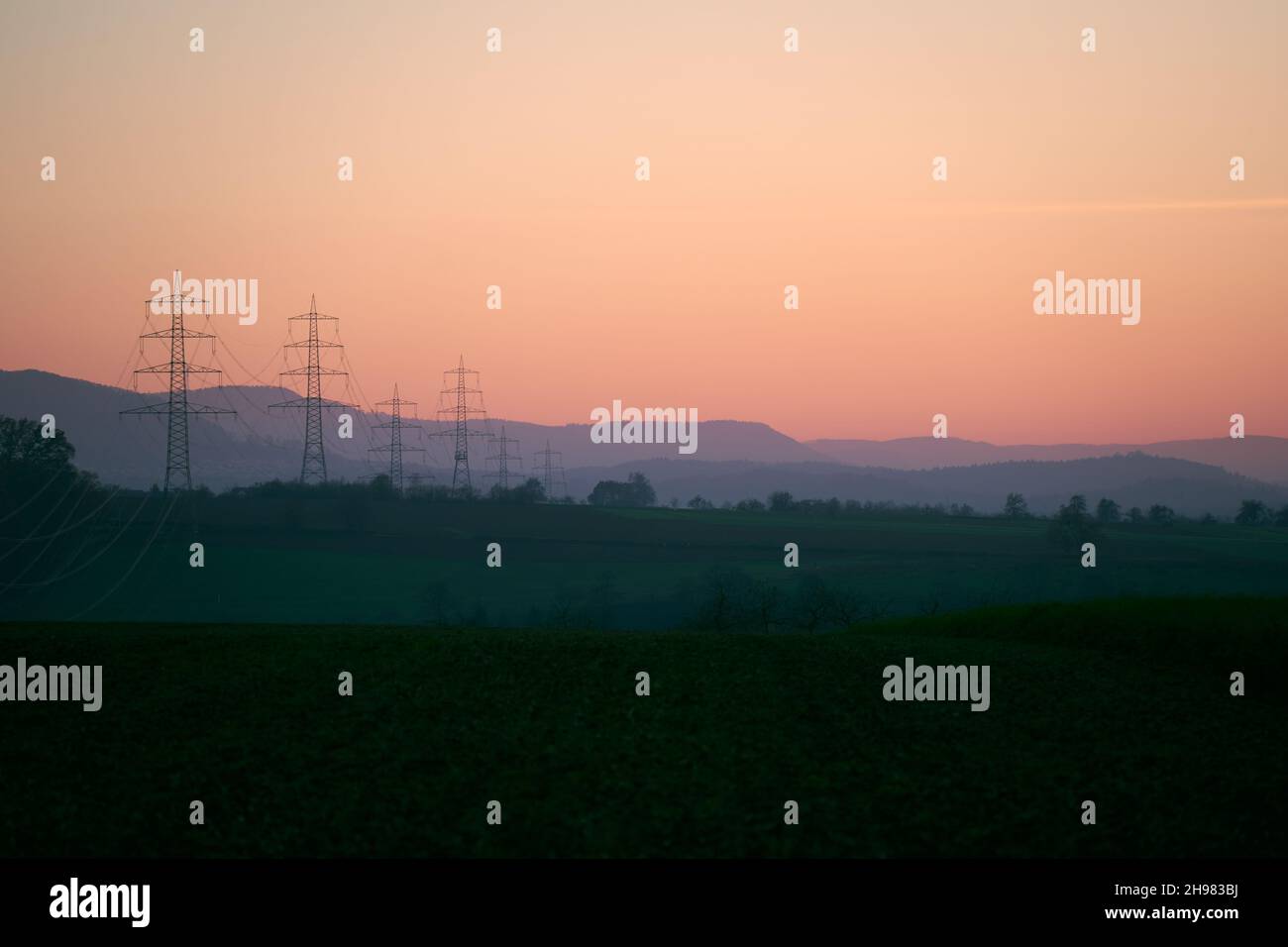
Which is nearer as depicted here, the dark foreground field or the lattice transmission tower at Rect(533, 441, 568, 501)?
the dark foreground field

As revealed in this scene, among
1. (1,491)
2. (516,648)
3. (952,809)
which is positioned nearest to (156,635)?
(516,648)

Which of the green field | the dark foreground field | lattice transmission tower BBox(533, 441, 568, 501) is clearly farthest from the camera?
lattice transmission tower BBox(533, 441, 568, 501)

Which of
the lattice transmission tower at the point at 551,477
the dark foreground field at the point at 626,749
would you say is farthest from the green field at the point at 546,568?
the dark foreground field at the point at 626,749

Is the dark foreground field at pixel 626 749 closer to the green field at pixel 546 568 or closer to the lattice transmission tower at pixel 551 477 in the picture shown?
the green field at pixel 546 568

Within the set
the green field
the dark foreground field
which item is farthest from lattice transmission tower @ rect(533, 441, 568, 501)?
the dark foreground field

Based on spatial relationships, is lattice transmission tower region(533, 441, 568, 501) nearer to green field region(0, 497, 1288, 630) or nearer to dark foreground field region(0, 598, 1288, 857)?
A: green field region(0, 497, 1288, 630)

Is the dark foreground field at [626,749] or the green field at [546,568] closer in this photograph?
the dark foreground field at [626,749]

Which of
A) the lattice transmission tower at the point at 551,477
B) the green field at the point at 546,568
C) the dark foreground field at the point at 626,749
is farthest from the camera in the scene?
the lattice transmission tower at the point at 551,477

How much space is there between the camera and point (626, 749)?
25625 mm

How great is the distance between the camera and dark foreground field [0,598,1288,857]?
2103cm

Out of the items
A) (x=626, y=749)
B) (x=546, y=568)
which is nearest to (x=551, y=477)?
(x=546, y=568)

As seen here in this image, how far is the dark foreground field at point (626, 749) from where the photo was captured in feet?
69.0
